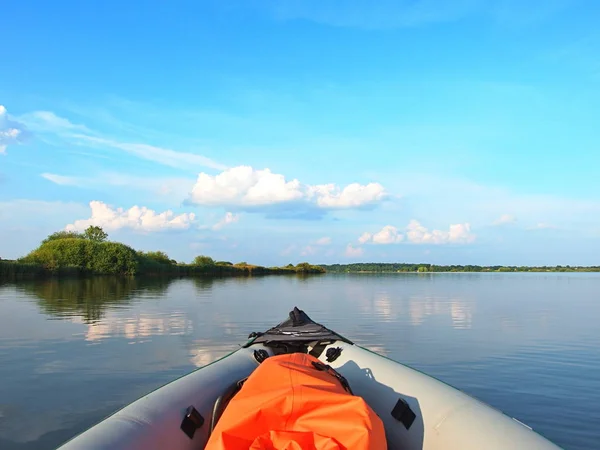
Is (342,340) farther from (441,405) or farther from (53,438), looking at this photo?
(53,438)

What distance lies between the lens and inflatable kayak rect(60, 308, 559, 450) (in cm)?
244

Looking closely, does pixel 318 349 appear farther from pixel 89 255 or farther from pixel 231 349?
pixel 89 255

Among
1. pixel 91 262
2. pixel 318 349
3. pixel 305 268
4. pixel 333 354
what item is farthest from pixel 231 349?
pixel 305 268

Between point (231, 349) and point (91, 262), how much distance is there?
41151 mm

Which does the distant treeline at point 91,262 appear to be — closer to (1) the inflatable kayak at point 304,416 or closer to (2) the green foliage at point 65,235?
(2) the green foliage at point 65,235

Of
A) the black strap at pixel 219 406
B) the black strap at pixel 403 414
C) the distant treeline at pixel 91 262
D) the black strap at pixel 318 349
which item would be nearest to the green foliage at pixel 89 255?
the distant treeline at pixel 91 262

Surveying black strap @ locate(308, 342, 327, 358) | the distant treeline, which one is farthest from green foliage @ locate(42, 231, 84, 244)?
black strap @ locate(308, 342, 327, 358)

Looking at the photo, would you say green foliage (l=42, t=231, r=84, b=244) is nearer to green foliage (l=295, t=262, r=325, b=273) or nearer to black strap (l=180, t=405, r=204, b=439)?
green foliage (l=295, t=262, r=325, b=273)

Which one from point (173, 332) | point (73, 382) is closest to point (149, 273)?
point (173, 332)

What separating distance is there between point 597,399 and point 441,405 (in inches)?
142

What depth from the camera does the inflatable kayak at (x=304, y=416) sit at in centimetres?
244

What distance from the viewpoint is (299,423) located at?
2.51 metres

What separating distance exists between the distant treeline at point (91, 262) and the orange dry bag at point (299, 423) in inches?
1421

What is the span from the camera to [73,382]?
20.4 ft
